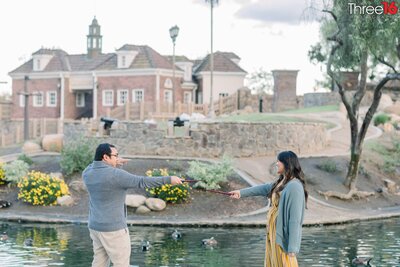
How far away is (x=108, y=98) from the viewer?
173 ft

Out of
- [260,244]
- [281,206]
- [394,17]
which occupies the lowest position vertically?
[260,244]

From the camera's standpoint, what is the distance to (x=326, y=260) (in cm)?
1427

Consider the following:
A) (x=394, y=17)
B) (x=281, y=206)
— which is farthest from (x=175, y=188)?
(x=281, y=206)

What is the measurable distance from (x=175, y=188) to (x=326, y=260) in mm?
9061

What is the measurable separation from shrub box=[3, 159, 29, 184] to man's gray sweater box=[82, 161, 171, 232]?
54.9 feet

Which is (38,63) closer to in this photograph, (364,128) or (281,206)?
(364,128)

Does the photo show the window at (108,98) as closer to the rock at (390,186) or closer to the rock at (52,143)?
the rock at (52,143)

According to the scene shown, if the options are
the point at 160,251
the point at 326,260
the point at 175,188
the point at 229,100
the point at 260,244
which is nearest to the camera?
the point at 326,260

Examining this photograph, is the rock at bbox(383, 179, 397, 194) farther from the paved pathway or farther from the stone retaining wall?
the stone retaining wall

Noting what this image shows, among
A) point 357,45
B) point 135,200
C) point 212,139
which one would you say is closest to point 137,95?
point 212,139

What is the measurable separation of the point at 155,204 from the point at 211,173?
265cm

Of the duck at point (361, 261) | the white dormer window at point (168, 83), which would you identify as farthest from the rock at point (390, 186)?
the white dormer window at point (168, 83)

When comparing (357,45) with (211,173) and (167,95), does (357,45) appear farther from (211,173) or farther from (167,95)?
(167,95)

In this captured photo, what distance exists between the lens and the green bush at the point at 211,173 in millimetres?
23578
